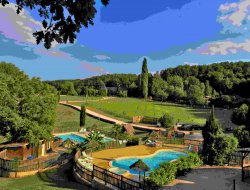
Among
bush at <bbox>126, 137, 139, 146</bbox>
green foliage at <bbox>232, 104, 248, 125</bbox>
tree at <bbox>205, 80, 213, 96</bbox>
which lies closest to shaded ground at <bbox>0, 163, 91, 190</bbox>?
bush at <bbox>126, 137, 139, 146</bbox>

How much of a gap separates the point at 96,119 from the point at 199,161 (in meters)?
30.5

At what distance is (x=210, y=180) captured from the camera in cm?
1587

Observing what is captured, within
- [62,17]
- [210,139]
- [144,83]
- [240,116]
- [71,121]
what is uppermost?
[144,83]

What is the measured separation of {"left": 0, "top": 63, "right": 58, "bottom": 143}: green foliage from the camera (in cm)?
2328

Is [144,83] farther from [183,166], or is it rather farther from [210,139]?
[183,166]

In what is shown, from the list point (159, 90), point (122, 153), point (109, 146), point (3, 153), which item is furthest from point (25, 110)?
point (159, 90)

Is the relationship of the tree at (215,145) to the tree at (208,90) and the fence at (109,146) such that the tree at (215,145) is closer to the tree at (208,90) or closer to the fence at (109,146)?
the fence at (109,146)

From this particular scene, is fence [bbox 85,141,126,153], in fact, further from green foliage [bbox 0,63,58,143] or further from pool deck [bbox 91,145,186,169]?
green foliage [bbox 0,63,58,143]

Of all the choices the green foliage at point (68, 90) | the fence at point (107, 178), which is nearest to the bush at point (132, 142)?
the fence at point (107, 178)

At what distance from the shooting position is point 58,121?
1823 inches

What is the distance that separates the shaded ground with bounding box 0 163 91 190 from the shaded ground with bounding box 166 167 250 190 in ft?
18.2

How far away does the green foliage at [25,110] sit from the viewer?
23.3 metres

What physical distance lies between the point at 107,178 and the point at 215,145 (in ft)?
28.6

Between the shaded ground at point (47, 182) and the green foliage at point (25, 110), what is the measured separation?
15.5ft
